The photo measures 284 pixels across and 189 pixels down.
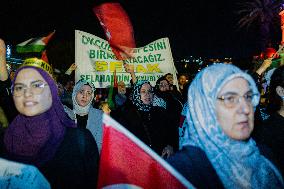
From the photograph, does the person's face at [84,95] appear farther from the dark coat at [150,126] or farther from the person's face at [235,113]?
the person's face at [235,113]

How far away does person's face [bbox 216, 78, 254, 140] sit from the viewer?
6.79ft

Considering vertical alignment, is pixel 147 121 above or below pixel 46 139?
below

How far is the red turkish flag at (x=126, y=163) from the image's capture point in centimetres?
171

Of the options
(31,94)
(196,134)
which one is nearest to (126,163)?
(196,134)

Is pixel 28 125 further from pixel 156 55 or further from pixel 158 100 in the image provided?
pixel 156 55

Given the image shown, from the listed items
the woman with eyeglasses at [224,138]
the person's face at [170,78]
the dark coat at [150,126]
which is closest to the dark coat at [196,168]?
the woman with eyeglasses at [224,138]

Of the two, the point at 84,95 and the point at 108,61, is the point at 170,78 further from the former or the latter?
the point at 84,95

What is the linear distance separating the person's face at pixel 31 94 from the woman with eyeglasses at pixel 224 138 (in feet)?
3.66

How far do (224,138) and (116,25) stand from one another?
5483mm

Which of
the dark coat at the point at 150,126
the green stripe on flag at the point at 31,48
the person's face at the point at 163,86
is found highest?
the green stripe on flag at the point at 31,48

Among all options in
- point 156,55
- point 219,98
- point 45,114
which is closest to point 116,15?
point 156,55

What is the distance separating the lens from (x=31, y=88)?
8.13 feet

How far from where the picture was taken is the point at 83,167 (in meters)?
2.40

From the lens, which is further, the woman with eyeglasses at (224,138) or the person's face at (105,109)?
the person's face at (105,109)
